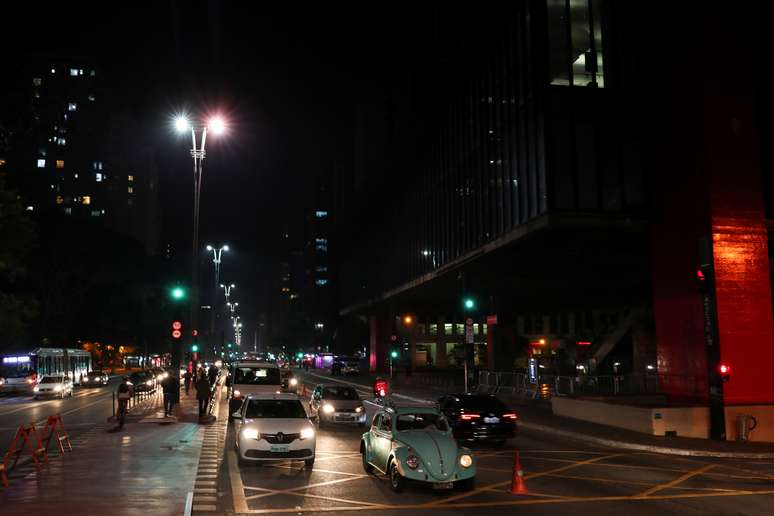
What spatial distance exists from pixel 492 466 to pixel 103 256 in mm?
64974

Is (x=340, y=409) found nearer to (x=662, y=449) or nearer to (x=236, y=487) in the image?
(x=662, y=449)

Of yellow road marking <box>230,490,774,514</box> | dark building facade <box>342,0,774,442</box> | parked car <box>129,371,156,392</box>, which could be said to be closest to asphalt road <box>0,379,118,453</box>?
parked car <box>129,371,156,392</box>

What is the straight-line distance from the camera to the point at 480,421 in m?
19.5

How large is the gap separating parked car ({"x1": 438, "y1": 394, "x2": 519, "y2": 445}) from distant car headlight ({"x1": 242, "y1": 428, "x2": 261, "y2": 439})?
687 cm

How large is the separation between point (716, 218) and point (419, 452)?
689 inches

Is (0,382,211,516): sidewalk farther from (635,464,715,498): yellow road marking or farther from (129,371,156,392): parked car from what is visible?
(129,371,156,392): parked car

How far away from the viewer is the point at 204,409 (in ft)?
87.0

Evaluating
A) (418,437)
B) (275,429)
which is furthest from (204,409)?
(418,437)

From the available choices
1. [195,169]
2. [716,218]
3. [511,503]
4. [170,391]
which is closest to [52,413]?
[170,391]

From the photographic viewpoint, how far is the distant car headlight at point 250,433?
14672mm

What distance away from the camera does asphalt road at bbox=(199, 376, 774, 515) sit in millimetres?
11297

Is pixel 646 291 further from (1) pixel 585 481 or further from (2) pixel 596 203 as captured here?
(1) pixel 585 481

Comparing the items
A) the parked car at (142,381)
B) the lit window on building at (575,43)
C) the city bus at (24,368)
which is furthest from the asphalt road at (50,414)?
the lit window on building at (575,43)

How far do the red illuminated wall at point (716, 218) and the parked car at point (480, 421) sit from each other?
30.2ft
